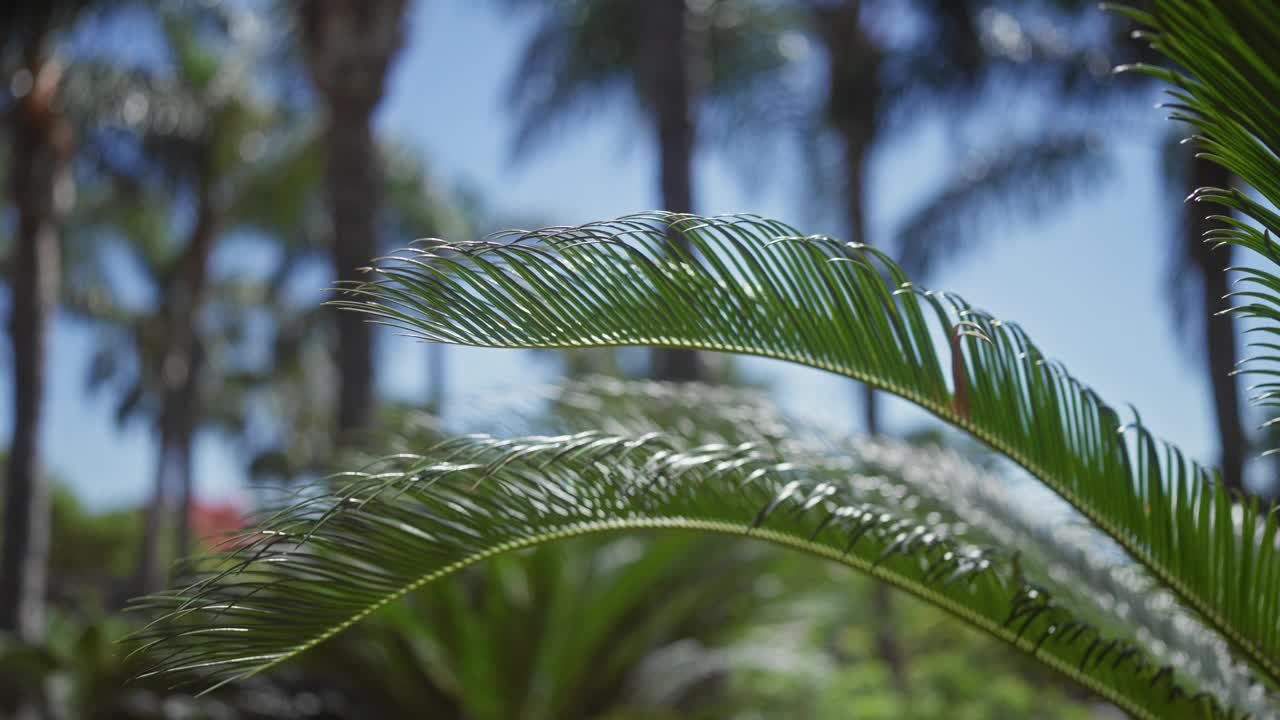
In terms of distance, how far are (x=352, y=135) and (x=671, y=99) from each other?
2500 mm

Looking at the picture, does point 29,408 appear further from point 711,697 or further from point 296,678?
point 711,697

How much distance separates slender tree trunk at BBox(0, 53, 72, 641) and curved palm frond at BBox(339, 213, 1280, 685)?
8.65 meters

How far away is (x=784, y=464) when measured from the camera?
2521 mm

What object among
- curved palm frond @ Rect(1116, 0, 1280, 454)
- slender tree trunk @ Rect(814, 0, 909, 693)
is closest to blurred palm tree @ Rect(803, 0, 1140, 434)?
slender tree trunk @ Rect(814, 0, 909, 693)

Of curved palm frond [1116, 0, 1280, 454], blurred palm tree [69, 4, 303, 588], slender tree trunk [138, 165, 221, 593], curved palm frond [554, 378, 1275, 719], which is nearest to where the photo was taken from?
curved palm frond [1116, 0, 1280, 454]

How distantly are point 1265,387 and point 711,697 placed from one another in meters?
4.64

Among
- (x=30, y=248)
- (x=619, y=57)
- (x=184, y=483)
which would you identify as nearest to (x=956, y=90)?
(x=619, y=57)

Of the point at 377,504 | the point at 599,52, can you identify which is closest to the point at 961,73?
the point at 599,52

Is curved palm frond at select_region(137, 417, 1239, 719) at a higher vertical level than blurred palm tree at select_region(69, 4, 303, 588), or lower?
lower

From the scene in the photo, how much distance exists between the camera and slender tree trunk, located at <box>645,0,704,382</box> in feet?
25.1

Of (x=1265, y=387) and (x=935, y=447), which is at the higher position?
(x=1265, y=387)

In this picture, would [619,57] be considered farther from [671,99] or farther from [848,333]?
[848,333]

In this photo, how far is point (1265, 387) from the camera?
2236 millimetres

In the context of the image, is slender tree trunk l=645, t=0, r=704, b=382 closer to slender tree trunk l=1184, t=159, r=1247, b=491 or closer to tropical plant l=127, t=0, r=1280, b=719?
slender tree trunk l=1184, t=159, r=1247, b=491
